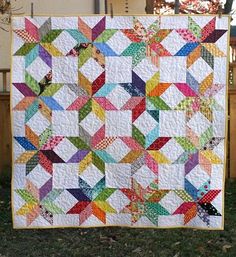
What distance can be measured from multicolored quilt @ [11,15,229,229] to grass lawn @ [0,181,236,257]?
0.19 meters

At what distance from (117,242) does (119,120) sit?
926 mm

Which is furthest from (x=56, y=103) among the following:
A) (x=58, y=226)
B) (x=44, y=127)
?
(x=58, y=226)

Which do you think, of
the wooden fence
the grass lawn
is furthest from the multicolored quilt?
the wooden fence

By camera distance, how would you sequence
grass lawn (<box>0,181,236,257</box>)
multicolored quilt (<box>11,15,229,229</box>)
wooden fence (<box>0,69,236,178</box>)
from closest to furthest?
multicolored quilt (<box>11,15,229,229</box>) < grass lawn (<box>0,181,236,257</box>) < wooden fence (<box>0,69,236,178</box>)

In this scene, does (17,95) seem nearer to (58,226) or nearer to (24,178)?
(24,178)

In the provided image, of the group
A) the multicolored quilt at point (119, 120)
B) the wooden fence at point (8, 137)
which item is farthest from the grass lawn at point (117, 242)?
the wooden fence at point (8, 137)

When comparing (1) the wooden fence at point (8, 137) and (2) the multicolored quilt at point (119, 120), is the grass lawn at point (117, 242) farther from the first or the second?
(1) the wooden fence at point (8, 137)

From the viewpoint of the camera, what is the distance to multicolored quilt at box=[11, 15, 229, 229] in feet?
11.2

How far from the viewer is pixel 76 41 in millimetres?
3438

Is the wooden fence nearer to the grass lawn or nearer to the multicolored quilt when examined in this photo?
the grass lawn

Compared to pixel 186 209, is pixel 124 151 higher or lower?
higher

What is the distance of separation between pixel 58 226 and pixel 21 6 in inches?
154

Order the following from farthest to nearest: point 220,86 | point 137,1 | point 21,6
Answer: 1. point 137,1
2. point 21,6
3. point 220,86

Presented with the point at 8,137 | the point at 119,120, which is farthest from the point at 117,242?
the point at 8,137
